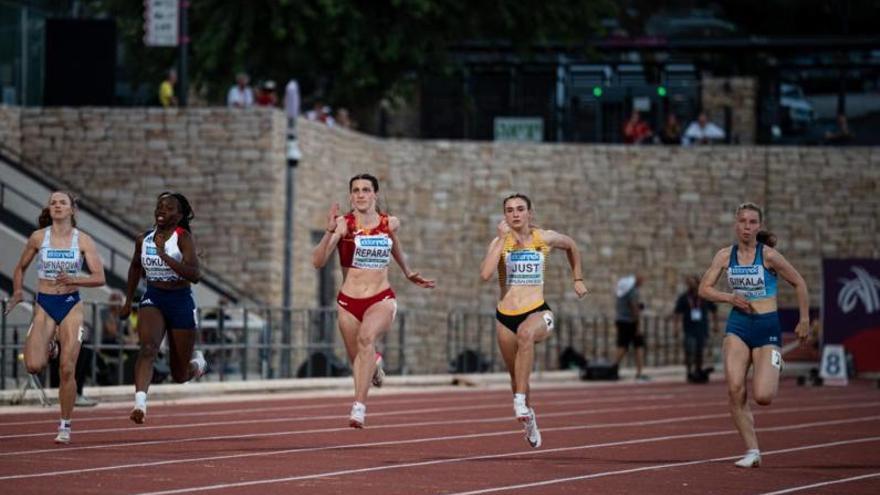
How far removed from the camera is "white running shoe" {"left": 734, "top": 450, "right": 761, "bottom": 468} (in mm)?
17172

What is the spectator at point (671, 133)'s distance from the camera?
4853 centimetres

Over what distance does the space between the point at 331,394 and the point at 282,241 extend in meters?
10.4

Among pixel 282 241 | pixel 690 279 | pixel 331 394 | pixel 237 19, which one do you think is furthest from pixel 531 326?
pixel 237 19

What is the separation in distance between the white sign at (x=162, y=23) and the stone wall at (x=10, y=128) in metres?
3.04

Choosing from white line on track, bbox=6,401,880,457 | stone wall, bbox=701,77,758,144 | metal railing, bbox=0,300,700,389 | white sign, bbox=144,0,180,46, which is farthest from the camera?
stone wall, bbox=701,77,758,144

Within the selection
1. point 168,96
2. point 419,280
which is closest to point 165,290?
point 419,280

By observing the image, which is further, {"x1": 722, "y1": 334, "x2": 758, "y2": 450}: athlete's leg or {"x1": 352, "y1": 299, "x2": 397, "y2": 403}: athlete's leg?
{"x1": 352, "y1": 299, "x2": 397, "y2": 403}: athlete's leg

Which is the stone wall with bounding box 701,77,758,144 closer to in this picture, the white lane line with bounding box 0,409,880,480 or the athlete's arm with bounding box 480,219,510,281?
the white lane line with bounding box 0,409,880,480

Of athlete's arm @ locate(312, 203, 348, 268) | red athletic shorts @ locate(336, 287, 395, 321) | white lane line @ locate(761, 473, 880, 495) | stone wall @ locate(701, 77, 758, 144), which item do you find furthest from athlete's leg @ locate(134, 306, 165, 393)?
stone wall @ locate(701, 77, 758, 144)

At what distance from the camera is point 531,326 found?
1869cm

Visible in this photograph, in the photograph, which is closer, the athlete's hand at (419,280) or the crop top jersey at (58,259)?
the crop top jersey at (58,259)

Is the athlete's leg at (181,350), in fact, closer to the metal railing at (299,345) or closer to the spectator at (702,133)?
the metal railing at (299,345)

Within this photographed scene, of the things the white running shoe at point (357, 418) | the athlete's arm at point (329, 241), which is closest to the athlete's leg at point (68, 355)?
the athlete's arm at point (329, 241)

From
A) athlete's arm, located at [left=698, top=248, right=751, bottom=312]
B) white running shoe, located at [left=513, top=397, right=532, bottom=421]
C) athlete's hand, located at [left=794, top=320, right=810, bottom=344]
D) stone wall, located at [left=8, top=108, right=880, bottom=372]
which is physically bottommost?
white running shoe, located at [left=513, top=397, right=532, bottom=421]
